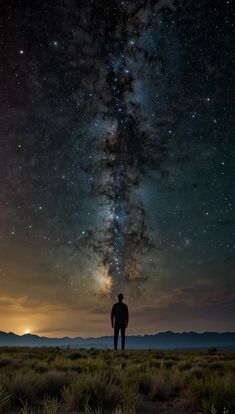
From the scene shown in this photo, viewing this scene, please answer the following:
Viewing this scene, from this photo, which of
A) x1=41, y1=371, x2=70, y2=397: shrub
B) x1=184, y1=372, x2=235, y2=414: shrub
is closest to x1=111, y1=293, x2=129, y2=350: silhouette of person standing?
x1=41, y1=371, x2=70, y2=397: shrub

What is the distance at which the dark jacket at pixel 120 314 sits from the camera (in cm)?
1650

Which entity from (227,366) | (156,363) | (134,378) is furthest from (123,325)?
(134,378)

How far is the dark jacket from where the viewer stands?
1650cm

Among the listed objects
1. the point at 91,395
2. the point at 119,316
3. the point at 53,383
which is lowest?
the point at 91,395

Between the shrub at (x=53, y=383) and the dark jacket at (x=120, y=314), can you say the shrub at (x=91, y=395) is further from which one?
the dark jacket at (x=120, y=314)

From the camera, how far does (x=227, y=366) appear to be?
8828 millimetres

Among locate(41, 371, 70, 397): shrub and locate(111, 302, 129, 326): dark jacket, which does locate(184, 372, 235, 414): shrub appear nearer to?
locate(41, 371, 70, 397): shrub

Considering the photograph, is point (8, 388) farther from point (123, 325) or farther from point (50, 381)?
point (123, 325)

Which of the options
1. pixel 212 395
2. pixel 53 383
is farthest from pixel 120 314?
pixel 212 395

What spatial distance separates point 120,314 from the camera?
16.5m

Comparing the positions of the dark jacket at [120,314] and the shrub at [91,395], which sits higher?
the dark jacket at [120,314]

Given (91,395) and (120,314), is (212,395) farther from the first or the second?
(120,314)

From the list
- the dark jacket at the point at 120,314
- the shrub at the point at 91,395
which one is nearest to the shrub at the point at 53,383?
the shrub at the point at 91,395

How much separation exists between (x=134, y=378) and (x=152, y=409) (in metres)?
1.42
